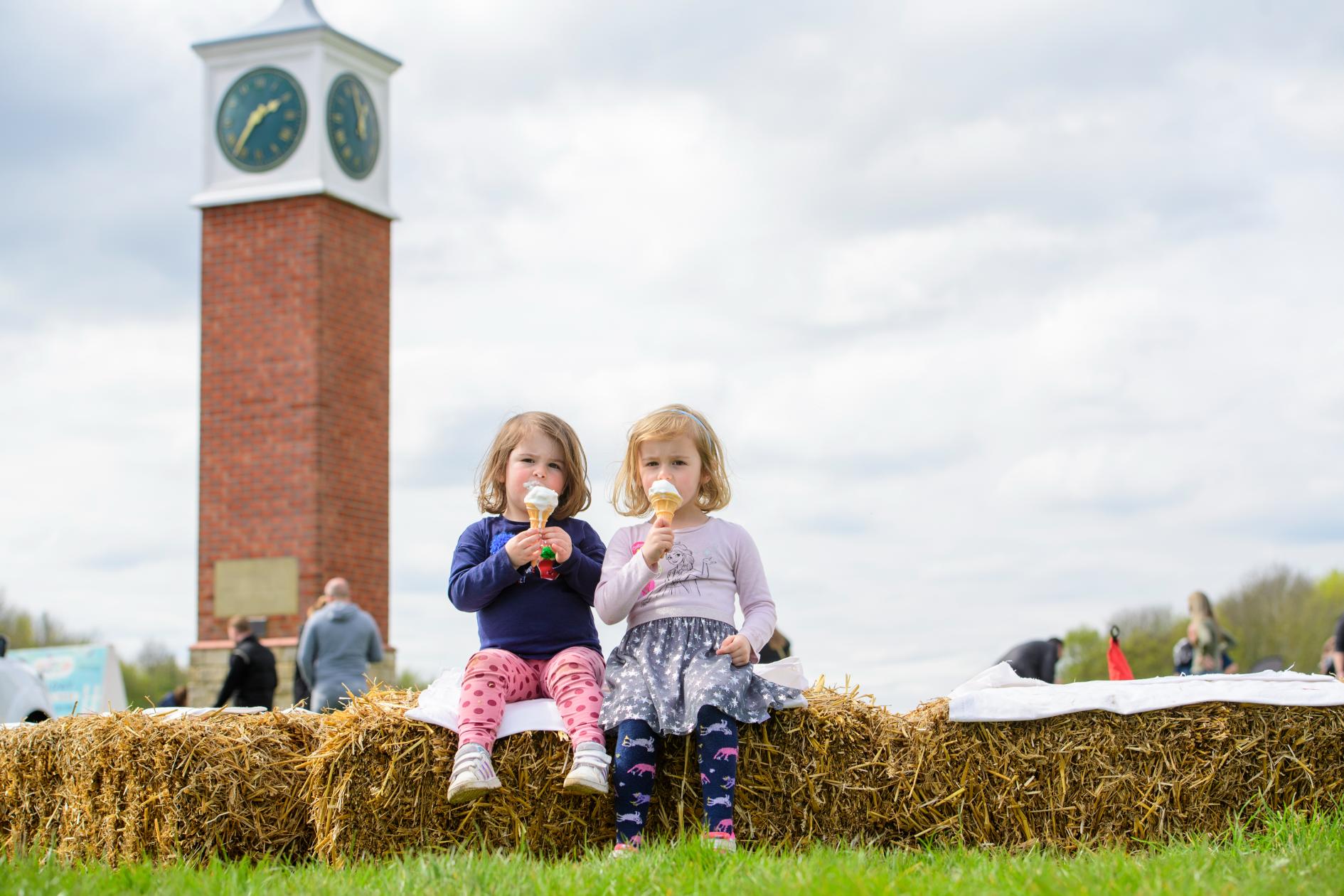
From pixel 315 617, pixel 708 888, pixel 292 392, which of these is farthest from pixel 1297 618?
pixel 708 888

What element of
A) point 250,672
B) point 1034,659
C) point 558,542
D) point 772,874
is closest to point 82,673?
point 250,672

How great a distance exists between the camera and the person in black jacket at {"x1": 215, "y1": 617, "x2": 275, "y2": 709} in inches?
434

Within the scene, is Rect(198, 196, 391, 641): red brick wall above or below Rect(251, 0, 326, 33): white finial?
below

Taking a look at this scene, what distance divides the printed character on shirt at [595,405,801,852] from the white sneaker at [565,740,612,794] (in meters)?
0.10

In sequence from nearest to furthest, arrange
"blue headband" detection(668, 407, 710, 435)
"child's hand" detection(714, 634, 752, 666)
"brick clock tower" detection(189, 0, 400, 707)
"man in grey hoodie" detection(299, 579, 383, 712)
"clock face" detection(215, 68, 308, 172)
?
"child's hand" detection(714, 634, 752, 666), "blue headband" detection(668, 407, 710, 435), "man in grey hoodie" detection(299, 579, 383, 712), "brick clock tower" detection(189, 0, 400, 707), "clock face" detection(215, 68, 308, 172)

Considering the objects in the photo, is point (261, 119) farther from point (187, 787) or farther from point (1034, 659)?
point (187, 787)

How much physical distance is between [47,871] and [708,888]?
2.00 metres

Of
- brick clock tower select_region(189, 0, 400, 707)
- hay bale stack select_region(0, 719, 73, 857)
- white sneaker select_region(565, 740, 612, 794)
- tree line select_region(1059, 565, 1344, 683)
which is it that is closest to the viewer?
white sneaker select_region(565, 740, 612, 794)

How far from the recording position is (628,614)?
15.4ft

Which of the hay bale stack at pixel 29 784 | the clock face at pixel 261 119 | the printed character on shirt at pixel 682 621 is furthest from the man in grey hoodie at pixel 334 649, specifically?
the clock face at pixel 261 119

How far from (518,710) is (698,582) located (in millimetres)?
729

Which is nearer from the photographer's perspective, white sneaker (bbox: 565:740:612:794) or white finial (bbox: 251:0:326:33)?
white sneaker (bbox: 565:740:612:794)

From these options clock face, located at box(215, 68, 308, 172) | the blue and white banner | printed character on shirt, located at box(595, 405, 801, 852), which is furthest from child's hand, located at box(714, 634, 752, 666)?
clock face, located at box(215, 68, 308, 172)

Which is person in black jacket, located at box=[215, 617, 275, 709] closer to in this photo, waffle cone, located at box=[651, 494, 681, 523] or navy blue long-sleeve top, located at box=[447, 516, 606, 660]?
navy blue long-sleeve top, located at box=[447, 516, 606, 660]
